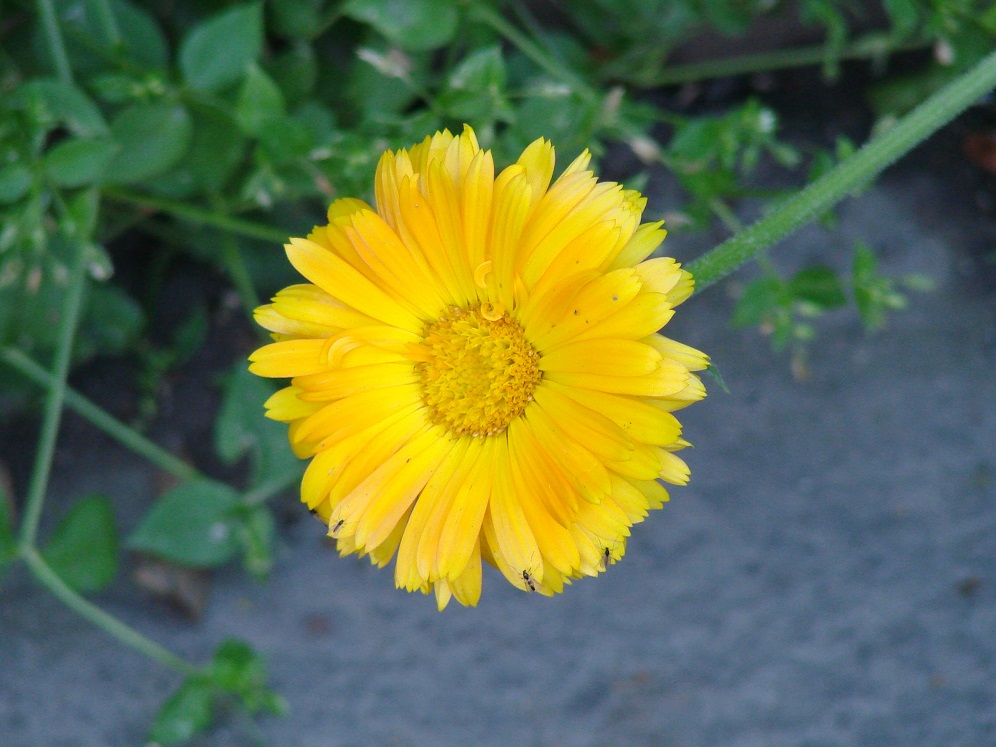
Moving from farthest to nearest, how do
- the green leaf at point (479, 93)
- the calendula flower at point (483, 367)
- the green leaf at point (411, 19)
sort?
1. the green leaf at point (411, 19)
2. the green leaf at point (479, 93)
3. the calendula flower at point (483, 367)

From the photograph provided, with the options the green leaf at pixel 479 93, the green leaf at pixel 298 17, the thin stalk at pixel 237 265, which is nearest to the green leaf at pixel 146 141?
the thin stalk at pixel 237 265

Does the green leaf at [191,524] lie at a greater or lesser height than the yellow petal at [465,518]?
greater

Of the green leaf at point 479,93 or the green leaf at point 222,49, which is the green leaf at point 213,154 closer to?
the green leaf at point 222,49

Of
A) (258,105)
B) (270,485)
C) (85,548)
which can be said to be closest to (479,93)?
(258,105)

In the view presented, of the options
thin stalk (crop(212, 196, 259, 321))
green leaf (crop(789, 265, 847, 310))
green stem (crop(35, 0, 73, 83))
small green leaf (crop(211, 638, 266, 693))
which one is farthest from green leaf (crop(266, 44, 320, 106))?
small green leaf (crop(211, 638, 266, 693))

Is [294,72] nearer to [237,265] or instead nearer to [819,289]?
[237,265]

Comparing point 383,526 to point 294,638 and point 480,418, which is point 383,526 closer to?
point 480,418

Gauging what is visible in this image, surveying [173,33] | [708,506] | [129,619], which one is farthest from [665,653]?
[173,33]

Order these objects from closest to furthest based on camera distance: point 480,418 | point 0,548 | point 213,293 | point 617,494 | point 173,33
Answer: point 617,494
point 480,418
point 0,548
point 173,33
point 213,293
